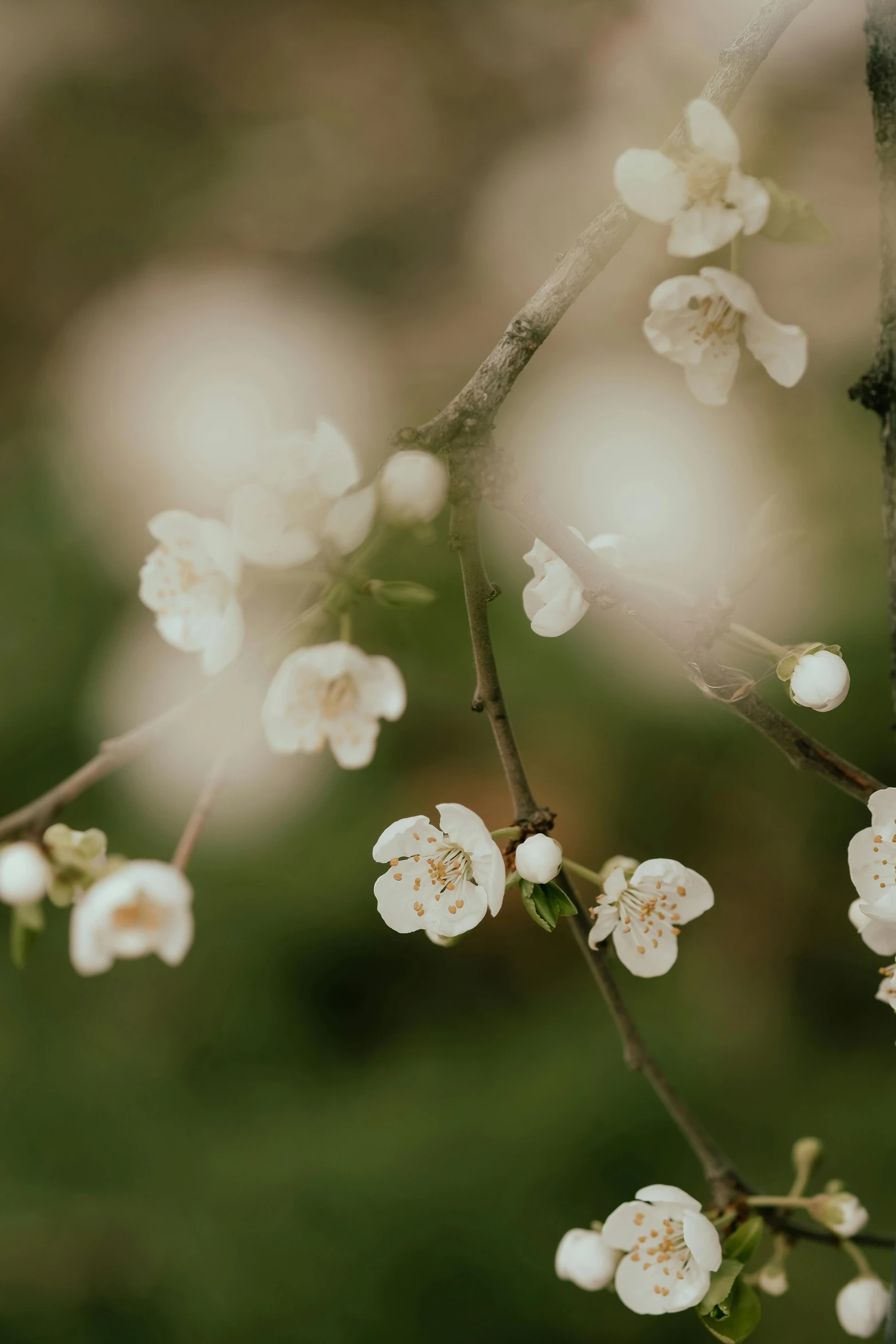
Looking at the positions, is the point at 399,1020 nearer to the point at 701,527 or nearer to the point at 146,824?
the point at 146,824

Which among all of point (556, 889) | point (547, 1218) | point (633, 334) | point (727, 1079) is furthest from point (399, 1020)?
point (633, 334)

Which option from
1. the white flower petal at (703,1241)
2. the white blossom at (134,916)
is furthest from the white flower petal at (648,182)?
the white flower petal at (703,1241)

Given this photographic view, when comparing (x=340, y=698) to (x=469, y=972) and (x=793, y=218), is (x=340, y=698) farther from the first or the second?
(x=469, y=972)

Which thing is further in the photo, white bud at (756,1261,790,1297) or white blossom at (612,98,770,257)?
white bud at (756,1261,790,1297)

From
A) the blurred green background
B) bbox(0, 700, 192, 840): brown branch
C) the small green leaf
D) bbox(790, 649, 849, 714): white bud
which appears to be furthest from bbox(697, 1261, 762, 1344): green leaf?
the blurred green background

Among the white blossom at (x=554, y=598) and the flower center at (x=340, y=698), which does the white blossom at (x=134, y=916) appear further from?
the white blossom at (x=554, y=598)

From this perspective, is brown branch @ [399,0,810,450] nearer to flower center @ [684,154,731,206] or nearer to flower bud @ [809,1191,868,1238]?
flower center @ [684,154,731,206]
